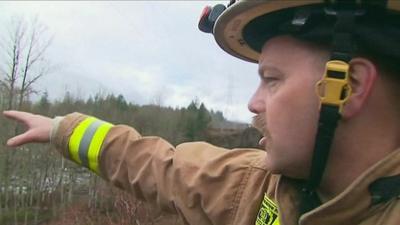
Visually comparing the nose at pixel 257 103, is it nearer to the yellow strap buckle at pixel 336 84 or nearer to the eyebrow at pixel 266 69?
the eyebrow at pixel 266 69

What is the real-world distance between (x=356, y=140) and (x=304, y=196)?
248 millimetres

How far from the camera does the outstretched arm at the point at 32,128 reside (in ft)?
6.90

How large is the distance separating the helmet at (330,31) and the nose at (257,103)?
21 cm

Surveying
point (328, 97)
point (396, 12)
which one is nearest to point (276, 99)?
point (328, 97)

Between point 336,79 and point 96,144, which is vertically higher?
point 336,79

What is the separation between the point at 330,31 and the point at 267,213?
679mm

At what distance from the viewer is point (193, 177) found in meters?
2.01

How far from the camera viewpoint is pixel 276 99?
1570 millimetres

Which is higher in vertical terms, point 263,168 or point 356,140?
point 356,140

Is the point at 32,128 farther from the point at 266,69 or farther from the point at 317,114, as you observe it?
the point at 317,114

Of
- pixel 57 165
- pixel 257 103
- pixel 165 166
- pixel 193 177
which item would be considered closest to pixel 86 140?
pixel 165 166

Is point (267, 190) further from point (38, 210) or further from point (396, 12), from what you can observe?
point (38, 210)

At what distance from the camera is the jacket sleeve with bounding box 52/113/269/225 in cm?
192

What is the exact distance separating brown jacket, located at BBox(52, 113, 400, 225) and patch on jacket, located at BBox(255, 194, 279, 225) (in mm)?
19
